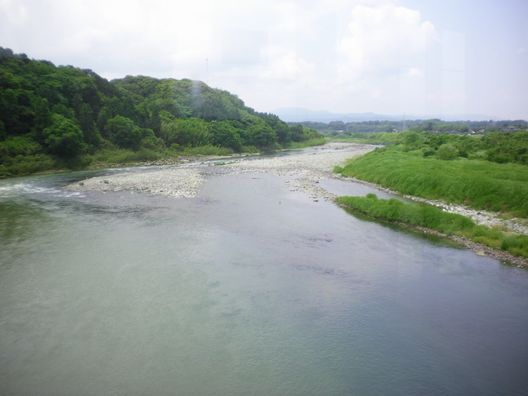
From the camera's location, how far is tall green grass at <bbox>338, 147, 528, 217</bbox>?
23.2 meters

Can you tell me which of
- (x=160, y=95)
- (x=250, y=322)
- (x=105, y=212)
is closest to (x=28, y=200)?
(x=105, y=212)

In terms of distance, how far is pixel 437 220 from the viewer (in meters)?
21.3

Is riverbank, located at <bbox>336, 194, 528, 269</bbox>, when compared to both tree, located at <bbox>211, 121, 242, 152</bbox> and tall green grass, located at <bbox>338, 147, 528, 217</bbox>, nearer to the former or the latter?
tall green grass, located at <bbox>338, 147, 528, 217</bbox>

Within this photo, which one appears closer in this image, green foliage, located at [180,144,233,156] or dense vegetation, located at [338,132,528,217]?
dense vegetation, located at [338,132,528,217]

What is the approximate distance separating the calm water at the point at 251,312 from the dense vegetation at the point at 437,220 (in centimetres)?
173

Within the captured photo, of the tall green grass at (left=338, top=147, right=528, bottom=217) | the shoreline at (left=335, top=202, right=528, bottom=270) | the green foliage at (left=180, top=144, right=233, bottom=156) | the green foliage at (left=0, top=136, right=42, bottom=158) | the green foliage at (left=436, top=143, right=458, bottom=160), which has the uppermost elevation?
the green foliage at (left=0, top=136, right=42, bottom=158)

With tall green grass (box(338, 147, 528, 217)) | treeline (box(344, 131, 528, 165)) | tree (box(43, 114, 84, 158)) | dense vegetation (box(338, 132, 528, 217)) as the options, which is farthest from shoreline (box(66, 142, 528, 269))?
treeline (box(344, 131, 528, 165))

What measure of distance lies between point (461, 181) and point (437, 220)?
766cm

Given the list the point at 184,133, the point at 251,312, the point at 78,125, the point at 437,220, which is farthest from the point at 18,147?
the point at 437,220

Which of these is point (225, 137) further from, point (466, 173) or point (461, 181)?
point (461, 181)

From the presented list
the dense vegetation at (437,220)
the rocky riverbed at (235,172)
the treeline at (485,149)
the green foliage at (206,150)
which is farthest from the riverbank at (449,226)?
the green foliage at (206,150)

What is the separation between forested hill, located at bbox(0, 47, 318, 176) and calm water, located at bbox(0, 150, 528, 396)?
2256 centimetres

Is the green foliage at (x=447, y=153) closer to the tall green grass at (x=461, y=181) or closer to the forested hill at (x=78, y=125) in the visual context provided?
the tall green grass at (x=461, y=181)

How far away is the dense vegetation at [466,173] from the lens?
23.7 meters
